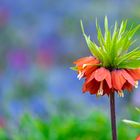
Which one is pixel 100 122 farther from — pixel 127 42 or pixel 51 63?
pixel 51 63

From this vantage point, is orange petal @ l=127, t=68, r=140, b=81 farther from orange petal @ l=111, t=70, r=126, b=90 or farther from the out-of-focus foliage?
the out-of-focus foliage

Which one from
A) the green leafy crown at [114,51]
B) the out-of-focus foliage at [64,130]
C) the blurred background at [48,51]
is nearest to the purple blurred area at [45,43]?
the blurred background at [48,51]

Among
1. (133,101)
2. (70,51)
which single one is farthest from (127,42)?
(70,51)

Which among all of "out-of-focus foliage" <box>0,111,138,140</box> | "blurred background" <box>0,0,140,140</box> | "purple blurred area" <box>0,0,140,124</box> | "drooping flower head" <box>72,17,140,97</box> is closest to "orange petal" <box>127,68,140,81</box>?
"drooping flower head" <box>72,17,140,97</box>

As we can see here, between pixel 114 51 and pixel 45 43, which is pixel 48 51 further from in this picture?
pixel 114 51

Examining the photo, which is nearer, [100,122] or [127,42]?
[127,42]

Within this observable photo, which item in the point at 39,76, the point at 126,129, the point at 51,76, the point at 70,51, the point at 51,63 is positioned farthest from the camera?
the point at 70,51

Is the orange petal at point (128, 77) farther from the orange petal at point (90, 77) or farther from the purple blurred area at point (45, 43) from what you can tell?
the purple blurred area at point (45, 43)
